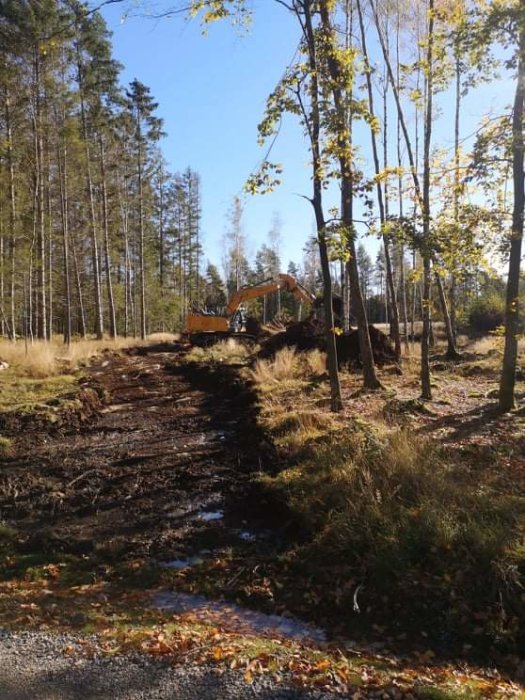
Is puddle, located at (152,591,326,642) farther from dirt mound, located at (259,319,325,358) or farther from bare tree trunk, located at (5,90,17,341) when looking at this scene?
bare tree trunk, located at (5,90,17,341)

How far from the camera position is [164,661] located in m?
3.49

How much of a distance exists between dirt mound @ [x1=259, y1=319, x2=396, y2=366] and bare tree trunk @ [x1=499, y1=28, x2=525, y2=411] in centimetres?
676

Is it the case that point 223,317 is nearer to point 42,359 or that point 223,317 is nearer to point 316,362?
point 42,359

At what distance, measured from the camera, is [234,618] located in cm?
448

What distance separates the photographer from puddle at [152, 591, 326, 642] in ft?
14.0

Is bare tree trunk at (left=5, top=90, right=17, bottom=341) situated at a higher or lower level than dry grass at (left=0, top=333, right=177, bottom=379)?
higher

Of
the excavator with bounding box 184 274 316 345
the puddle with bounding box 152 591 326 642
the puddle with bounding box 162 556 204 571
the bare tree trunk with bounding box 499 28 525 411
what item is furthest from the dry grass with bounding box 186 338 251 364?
the puddle with bounding box 152 591 326 642

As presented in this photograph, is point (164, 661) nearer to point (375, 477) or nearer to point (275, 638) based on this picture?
point (275, 638)

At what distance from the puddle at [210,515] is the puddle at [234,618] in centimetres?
175

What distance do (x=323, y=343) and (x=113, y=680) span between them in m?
14.6

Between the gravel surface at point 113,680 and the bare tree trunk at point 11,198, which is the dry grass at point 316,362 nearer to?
the gravel surface at point 113,680

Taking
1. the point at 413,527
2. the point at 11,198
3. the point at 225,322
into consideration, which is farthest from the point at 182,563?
the point at 225,322

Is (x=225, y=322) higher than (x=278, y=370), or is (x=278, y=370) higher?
(x=225, y=322)

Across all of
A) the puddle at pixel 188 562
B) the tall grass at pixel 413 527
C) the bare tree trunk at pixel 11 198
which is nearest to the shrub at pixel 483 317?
the bare tree trunk at pixel 11 198
